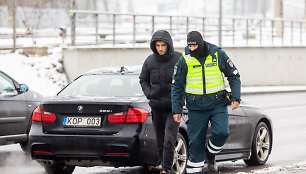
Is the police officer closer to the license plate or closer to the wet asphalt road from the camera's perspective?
the license plate

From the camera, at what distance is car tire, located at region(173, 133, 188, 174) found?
30.5 ft

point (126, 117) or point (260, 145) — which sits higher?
point (126, 117)

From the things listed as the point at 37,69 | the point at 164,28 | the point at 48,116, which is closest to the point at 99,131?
the point at 48,116

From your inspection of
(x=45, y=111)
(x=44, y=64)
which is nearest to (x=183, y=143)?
(x=45, y=111)

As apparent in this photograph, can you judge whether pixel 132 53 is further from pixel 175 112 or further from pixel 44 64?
pixel 175 112

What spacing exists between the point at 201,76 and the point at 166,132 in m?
0.88

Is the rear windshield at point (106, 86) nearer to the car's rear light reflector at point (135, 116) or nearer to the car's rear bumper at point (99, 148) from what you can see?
the car's rear light reflector at point (135, 116)

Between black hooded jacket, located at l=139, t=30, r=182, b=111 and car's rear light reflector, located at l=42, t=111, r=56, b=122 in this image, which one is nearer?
black hooded jacket, located at l=139, t=30, r=182, b=111

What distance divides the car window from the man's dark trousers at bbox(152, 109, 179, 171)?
14.4 ft

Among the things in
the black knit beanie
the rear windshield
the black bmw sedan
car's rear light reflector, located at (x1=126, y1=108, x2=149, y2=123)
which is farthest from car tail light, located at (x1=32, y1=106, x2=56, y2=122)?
the black knit beanie

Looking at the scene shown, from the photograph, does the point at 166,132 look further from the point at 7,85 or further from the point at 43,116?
the point at 7,85

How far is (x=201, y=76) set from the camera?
26.8 ft

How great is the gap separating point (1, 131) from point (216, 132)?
16.6 feet

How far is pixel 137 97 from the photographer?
924 cm
